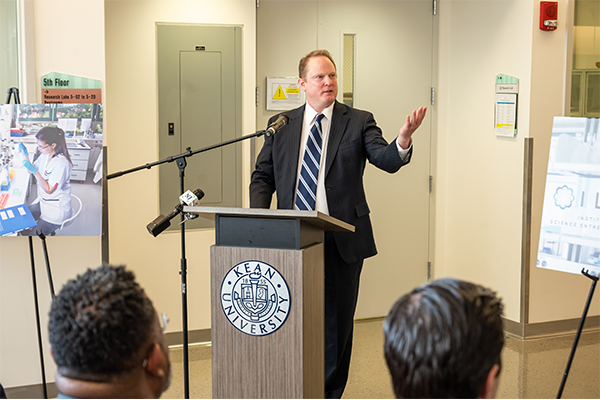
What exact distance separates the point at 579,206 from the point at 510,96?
1.73 m

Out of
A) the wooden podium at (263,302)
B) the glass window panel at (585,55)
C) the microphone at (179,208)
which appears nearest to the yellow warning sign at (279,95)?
the microphone at (179,208)

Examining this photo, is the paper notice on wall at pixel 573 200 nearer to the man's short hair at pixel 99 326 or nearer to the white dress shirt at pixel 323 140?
the white dress shirt at pixel 323 140

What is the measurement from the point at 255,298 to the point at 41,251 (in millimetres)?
1580

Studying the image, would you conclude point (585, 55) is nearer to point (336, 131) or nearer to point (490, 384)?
point (336, 131)

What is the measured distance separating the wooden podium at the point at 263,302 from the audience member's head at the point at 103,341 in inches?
42.8

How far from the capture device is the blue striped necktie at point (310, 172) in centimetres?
288

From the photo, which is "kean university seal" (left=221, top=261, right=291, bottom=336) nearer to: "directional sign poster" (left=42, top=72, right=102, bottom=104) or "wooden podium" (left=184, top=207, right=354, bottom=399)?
"wooden podium" (left=184, top=207, right=354, bottom=399)

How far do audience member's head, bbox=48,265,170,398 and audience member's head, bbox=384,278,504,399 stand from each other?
1.38 feet

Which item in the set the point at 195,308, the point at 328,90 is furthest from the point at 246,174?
the point at 328,90

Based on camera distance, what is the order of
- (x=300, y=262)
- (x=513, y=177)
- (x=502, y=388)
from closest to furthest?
1. (x=300, y=262)
2. (x=502, y=388)
3. (x=513, y=177)

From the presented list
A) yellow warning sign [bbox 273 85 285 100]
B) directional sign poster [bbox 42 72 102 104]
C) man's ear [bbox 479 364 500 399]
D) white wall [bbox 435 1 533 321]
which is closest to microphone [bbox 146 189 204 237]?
directional sign poster [bbox 42 72 102 104]

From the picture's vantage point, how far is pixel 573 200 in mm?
2768

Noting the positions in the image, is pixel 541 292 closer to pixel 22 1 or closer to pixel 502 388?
pixel 502 388

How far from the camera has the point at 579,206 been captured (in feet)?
9.01
